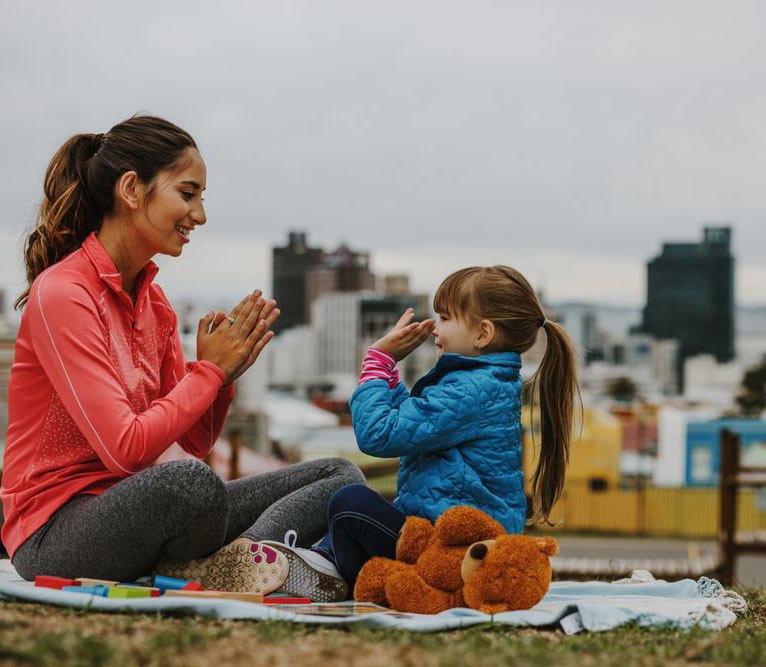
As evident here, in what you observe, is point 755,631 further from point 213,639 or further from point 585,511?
point 585,511

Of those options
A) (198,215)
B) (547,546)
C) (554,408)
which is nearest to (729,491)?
(554,408)

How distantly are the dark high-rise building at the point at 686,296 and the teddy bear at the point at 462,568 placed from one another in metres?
167

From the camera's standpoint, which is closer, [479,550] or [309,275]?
[479,550]

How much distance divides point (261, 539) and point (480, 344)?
966 millimetres

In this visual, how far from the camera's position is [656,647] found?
2607 millimetres

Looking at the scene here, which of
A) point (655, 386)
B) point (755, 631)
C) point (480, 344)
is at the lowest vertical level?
point (655, 386)

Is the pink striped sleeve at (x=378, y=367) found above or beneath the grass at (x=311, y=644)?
above

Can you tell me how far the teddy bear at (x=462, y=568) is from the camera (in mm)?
2973

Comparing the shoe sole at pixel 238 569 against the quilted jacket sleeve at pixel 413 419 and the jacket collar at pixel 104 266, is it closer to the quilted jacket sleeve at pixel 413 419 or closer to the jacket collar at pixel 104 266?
the quilted jacket sleeve at pixel 413 419

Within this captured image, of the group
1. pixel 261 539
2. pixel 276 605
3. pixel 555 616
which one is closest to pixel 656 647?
pixel 555 616

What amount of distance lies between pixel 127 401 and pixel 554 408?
4.74 ft

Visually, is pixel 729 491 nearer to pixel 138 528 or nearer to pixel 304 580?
pixel 304 580

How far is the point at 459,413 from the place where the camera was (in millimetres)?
Result: 3145

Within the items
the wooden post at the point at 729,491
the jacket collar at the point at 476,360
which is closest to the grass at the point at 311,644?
the jacket collar at the point at 476,360
